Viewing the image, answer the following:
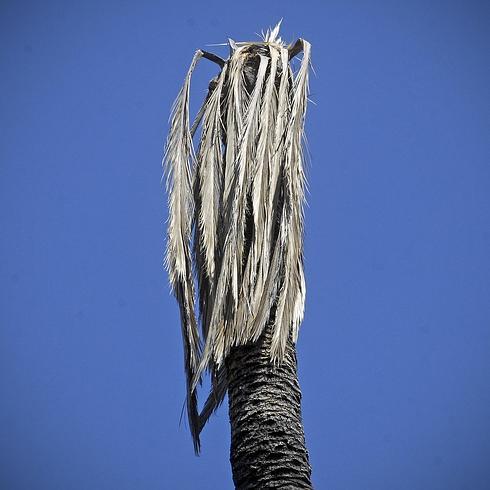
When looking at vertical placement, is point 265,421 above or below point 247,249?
below

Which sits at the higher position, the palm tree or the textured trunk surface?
the palm tree

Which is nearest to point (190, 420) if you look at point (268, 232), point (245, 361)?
point (245, 361)

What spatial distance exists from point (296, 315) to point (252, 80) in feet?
7.08

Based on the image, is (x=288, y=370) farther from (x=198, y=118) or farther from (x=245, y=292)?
(x=198, y=118)

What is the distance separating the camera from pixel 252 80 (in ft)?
28.4

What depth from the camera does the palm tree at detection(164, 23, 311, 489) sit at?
6.96 m

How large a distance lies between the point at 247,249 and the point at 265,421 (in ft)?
4.37

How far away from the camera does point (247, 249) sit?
7629mm

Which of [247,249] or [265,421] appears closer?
[265,421]

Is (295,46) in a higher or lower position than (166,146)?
higher

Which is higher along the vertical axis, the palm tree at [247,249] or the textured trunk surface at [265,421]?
the palm tree at [247,249]

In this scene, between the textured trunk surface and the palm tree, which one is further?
the palm tree

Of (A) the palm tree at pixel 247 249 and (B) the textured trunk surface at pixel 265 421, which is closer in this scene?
(B) the textured trunk surface at pixel 265 421

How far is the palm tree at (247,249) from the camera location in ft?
22.8
